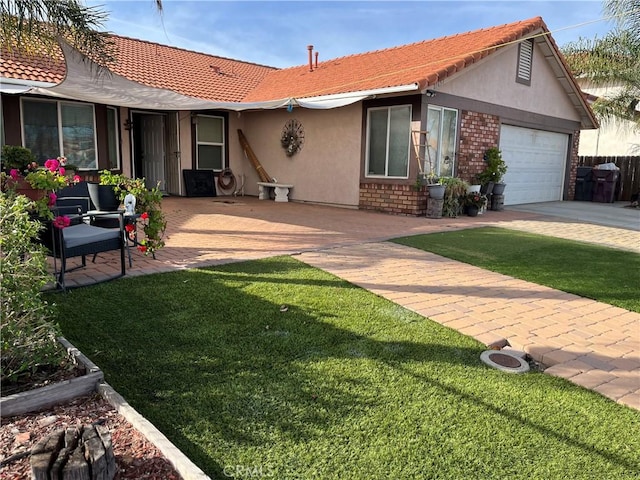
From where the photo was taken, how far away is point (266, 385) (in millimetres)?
2867

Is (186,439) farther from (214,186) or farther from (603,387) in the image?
(214,186)

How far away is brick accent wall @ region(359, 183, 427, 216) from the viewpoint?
11.3m

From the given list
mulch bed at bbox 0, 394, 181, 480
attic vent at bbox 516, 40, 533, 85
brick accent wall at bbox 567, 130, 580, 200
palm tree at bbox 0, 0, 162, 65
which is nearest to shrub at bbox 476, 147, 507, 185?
attic vent at bbox 516, 40, 533, 85

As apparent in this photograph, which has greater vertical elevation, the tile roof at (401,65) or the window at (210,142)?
the tile roof at (401,65)

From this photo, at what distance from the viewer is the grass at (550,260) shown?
5.37 meters

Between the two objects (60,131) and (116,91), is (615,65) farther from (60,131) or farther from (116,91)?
Answer: (60,131)

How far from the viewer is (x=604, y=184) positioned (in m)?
17.3

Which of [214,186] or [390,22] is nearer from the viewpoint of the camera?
[390,22]

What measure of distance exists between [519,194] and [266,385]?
1422 cm

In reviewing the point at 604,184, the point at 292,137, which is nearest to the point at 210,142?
the point at 292,137

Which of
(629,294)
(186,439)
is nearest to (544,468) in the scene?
(186,439)

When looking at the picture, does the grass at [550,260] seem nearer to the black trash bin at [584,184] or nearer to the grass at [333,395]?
the grass at [333,395]

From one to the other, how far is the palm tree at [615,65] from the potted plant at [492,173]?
4153 millimetres

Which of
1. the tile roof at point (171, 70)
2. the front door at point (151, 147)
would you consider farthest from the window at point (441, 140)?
the front door at point (151, 147)
